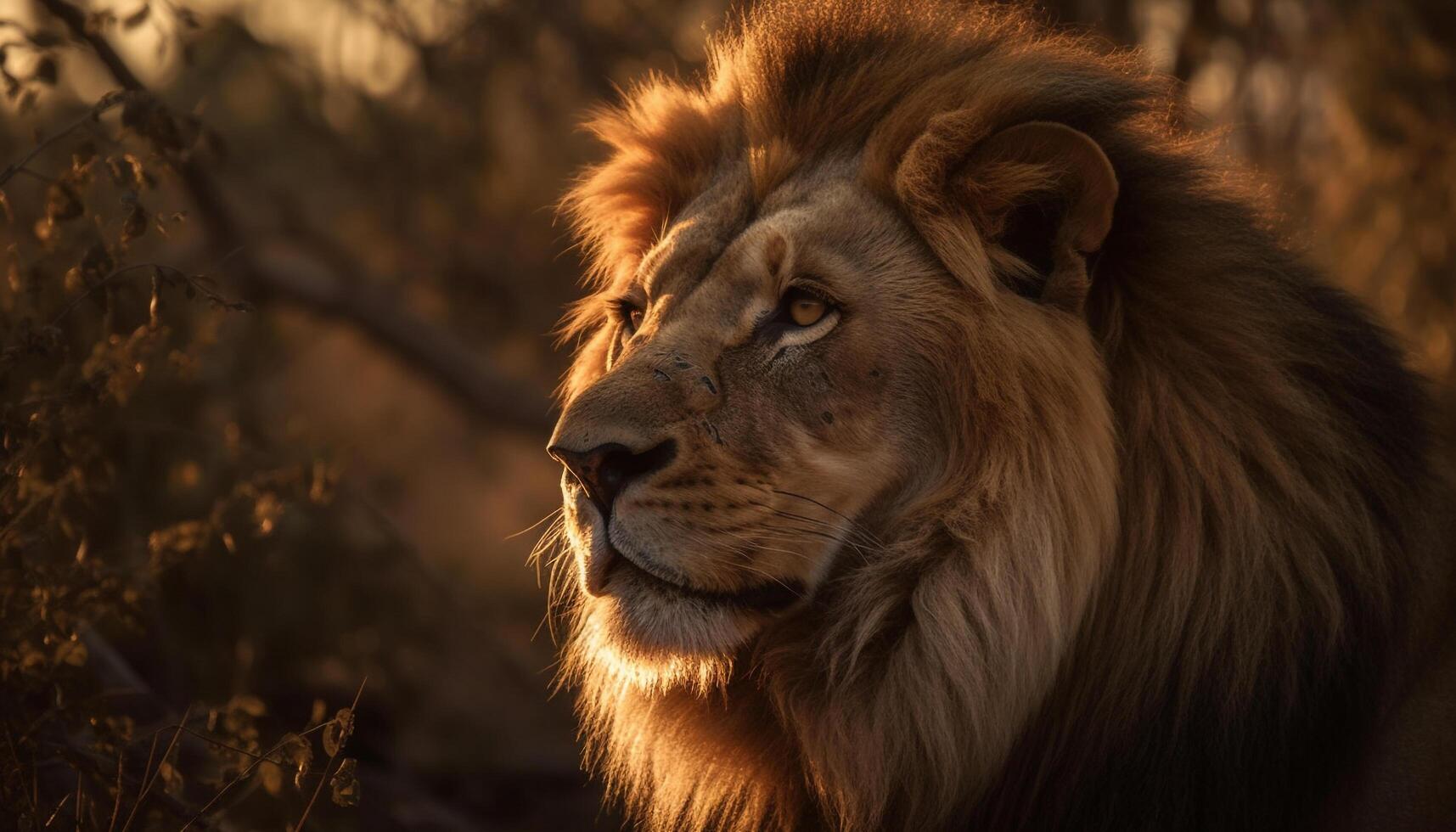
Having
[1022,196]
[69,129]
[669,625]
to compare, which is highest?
[1022,196]

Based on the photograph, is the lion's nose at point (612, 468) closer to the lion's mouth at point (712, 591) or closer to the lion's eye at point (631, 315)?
the lion's mouth at point (712, 591)

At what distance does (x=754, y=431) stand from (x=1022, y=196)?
0.76m

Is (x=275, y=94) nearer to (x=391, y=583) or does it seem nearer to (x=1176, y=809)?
(x=391, y=583)

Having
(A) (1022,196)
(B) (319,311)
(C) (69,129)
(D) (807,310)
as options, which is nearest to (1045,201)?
(A) (1022,196)

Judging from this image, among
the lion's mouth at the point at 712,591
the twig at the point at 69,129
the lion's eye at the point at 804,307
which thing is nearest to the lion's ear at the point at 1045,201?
the lion's eye at the point at 804,307

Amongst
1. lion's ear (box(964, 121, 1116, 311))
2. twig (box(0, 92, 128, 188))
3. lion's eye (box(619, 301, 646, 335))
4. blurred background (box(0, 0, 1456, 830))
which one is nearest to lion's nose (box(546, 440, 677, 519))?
blurred background (box(0, 0, 1456, 830))

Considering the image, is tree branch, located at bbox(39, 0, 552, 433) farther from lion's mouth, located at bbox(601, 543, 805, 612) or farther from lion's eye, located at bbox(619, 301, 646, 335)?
lion's mouth, located at bbox(601, 543, 805, 612)

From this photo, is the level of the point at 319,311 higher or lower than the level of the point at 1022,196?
lower

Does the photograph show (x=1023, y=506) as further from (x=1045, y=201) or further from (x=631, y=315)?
(x=631, y=315)

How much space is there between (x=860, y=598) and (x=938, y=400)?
1.49 feet

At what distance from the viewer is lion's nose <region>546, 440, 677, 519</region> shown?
9.02ft

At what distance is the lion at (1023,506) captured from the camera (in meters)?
2.81

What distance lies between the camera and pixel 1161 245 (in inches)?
118

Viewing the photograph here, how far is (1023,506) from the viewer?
281cm
